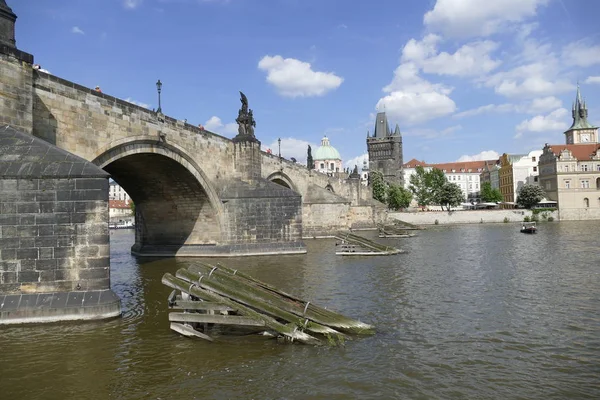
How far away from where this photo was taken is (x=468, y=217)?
62594 millimetres

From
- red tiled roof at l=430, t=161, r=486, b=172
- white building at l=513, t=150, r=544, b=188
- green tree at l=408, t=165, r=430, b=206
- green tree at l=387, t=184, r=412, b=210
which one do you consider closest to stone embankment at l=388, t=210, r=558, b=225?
green tree at l=387, t=184, r=412, b=210

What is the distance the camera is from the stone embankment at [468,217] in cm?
6184

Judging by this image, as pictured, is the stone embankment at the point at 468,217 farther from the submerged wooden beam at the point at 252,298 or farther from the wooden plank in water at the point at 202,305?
the wooden plank in water at the point at 202,305

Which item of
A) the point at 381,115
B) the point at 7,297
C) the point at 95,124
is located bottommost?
the point at 7,297

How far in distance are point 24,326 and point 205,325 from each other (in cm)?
365

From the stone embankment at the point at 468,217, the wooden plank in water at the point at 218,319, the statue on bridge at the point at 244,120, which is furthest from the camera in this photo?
the stone embankment at the point at 468,217

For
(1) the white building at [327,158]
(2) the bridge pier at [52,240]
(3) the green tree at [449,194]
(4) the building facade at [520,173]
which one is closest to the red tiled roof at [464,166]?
(1) the white building at [327,158]

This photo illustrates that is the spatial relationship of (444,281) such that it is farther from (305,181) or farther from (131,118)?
(305,181)

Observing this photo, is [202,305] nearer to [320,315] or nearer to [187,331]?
[187,331]

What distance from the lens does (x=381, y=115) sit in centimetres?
12875

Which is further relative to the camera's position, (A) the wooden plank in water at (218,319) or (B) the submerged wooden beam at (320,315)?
(B) the submerged wooden beam at (320,315)

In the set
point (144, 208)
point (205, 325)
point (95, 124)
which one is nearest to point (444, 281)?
point (205, 325)

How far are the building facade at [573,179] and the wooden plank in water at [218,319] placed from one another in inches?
2601

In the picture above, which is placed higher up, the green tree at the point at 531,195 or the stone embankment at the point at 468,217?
the green tree at the point at 531,195
